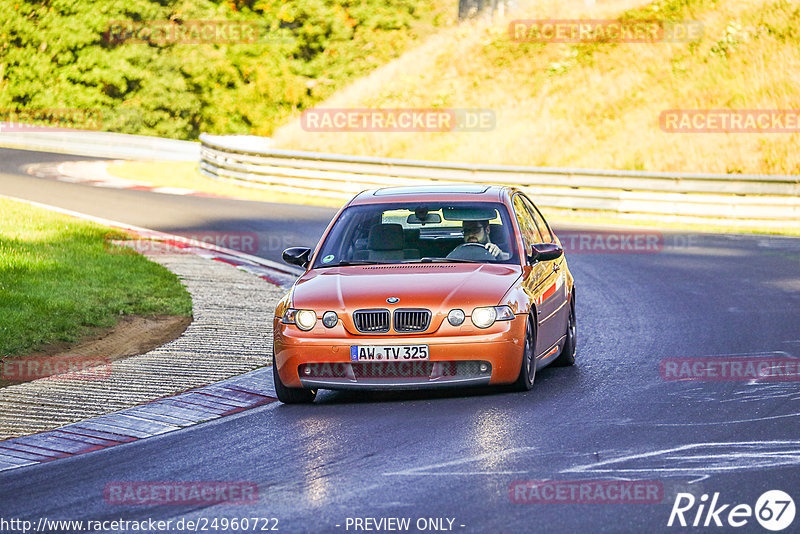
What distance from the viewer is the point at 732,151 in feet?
95.6

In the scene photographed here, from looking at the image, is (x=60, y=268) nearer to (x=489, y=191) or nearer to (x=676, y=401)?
(x=489, y=191)

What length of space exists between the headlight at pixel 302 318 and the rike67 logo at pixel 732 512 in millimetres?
3684

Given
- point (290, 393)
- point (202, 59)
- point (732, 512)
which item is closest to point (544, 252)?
point (290, 393)

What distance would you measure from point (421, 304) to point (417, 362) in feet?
1.40

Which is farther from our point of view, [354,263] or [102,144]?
[102,144]

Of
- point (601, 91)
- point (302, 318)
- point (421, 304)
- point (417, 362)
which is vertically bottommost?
point (417, 362)

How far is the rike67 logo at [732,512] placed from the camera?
6121 millimetres

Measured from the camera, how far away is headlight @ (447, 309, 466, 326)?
30.7 ft

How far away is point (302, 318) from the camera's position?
9570 millimetres

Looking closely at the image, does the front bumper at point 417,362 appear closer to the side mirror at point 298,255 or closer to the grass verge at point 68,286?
the side mirror at point 298,255

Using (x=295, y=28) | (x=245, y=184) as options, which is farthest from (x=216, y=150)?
(x=295, y=28)

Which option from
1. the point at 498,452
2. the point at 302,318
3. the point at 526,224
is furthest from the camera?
the point at 526,224

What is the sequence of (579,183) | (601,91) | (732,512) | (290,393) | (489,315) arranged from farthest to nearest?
(601,91) → (579,183) → (290,393) → (489,315) → (732,512)

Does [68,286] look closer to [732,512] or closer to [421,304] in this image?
[421,304]
